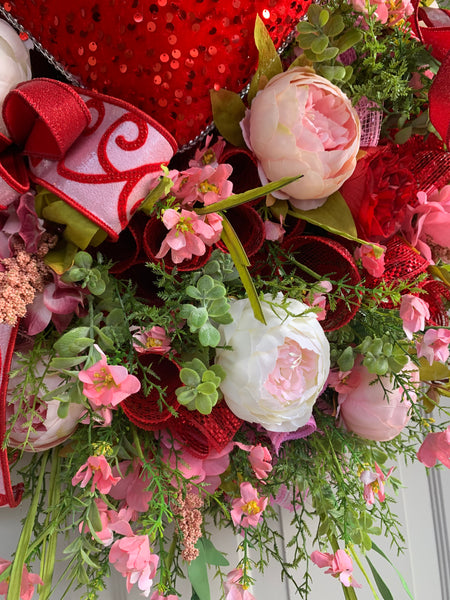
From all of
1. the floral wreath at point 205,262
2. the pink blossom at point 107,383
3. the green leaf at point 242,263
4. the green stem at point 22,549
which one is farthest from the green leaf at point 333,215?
the green stem at point 22,549

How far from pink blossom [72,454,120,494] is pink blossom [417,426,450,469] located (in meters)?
0.30

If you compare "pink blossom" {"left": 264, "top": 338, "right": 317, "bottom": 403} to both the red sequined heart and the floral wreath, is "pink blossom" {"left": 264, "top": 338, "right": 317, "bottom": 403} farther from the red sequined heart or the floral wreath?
the red sequined heart

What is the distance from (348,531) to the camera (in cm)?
58

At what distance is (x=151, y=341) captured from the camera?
1.53ft

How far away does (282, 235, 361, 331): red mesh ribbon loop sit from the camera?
53 centimetres

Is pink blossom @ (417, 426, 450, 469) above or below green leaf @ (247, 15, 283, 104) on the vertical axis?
below

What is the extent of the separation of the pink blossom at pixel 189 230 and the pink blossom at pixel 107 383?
92 millimetres

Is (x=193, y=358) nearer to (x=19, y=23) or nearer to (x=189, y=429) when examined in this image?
(x=189, y=429)

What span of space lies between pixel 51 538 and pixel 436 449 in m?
0.35

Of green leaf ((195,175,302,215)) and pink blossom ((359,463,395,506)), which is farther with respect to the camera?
pink blossom ((359,463,395,506))

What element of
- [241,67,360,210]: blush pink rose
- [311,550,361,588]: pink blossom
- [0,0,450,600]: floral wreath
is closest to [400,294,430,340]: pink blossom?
[0,0,450,600]: floral wreath

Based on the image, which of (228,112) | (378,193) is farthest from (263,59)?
(378,193)

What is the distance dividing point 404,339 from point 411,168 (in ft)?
0.55

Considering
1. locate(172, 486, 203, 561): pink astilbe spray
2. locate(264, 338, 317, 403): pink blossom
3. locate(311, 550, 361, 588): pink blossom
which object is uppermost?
locate(264, 338, 317, 403): pink blossom
